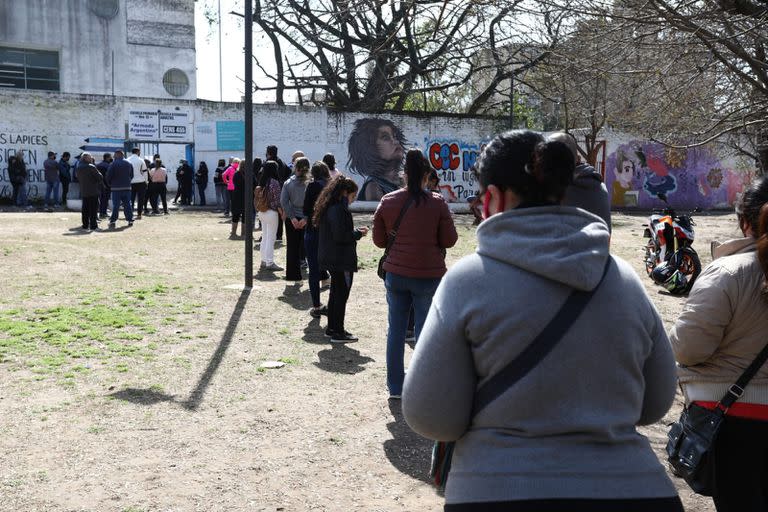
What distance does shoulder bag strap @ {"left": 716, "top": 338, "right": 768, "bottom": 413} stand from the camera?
3100mm

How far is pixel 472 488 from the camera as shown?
6.60 feet

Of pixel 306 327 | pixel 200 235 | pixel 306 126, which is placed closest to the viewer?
pixel 306 327

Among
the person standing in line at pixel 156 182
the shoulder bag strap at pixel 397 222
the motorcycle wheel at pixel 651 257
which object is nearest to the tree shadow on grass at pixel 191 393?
the shoulder bag strap at pixel 397 222

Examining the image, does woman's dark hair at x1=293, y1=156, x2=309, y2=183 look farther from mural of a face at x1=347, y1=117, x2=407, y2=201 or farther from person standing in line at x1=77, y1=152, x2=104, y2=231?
mural of a face at x1=347, y1=117, x2=407, y2=201

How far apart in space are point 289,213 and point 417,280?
4819 mm

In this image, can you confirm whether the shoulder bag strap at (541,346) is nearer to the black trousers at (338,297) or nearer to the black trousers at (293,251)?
the black trousers at (338,297)

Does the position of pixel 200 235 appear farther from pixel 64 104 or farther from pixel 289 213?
pixel 64 104

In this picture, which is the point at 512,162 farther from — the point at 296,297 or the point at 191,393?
the point at 296,297

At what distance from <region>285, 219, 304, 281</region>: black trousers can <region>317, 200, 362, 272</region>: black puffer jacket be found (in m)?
3.35

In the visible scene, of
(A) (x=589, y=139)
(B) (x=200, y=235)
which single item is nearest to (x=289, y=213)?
(B) (x=200, y=235)

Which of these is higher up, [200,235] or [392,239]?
[392,239]

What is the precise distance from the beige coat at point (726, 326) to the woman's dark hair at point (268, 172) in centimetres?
933

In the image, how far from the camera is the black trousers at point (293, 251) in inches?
435

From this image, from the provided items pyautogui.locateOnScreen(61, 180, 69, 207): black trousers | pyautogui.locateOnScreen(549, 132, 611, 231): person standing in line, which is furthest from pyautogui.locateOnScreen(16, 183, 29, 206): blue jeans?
pyautogui.locateOnScreen(549, 132, 611, 231): person standing in line
